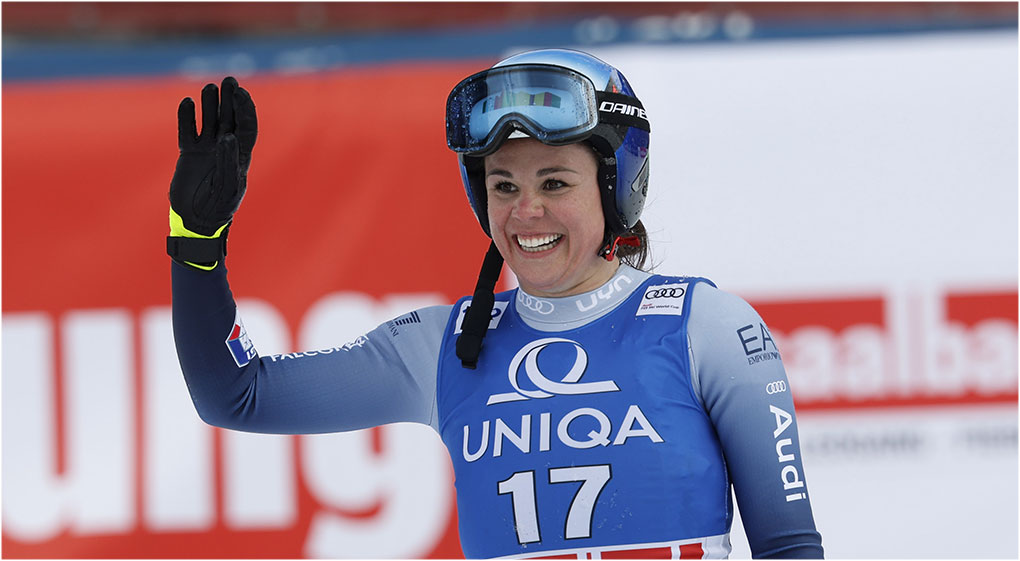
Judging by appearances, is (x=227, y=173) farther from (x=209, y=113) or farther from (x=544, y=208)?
(x=544, y=208)

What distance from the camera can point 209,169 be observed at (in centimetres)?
216

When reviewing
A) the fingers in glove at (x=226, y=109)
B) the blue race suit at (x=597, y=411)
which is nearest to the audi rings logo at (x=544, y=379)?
the blue race suit at (x=597, y=411)

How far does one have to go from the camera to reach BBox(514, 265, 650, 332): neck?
7.51 ft

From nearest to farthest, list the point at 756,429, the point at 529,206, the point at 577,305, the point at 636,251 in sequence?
the point at 756,429 < the point at 529,206 < the point at 577,305 < the point at 636,251

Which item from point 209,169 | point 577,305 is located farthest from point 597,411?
point 209,169

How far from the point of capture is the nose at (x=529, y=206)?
2184 mm

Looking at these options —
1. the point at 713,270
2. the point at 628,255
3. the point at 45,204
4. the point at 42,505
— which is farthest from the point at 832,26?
the point at 42,505

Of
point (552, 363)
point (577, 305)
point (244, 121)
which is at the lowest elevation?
point (552, 363)

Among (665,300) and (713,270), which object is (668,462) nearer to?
(665,300)

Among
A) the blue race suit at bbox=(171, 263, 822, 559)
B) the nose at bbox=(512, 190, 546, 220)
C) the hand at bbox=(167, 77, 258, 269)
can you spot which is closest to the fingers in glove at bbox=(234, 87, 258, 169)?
the hand at bbox=(167, 77, 258, 269)

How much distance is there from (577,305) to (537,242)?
0.52 ft

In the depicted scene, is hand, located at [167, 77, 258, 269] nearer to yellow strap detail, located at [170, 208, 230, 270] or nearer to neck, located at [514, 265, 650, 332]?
yellow strap detail, located at [170, 208, 230, 270]

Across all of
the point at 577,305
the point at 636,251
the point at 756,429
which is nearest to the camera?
the point at 756,429

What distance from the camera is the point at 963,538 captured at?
440 centimetres
